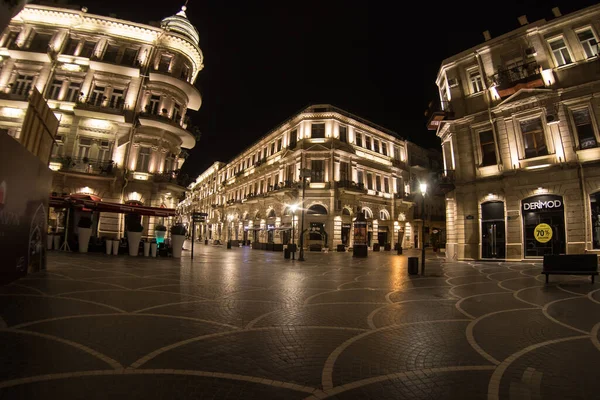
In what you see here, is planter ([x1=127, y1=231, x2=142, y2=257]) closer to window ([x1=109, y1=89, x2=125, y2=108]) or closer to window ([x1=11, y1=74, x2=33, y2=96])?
window ([x1=109, y1=89, x2=125, y2=108])

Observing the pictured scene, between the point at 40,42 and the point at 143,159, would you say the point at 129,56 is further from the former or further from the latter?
the point at 143,159

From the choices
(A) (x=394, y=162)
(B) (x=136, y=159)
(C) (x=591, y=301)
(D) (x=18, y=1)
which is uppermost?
(A) (x=394, y=162)

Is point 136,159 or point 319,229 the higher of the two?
point 136,159

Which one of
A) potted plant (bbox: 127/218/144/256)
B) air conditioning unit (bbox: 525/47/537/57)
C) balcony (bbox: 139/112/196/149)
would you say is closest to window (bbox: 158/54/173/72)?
balcony (bbox: 139/112/196/149)

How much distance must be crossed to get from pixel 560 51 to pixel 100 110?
112 ft

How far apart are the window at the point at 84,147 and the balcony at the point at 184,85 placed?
7.43 meters

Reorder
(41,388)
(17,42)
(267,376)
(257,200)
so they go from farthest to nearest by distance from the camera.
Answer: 1. (257,200)
2. (17,42)
3. (267,376)
4. (41,388)

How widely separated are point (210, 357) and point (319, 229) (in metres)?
32.6

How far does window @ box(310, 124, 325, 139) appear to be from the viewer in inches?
1490

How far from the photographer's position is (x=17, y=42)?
24.3 meters

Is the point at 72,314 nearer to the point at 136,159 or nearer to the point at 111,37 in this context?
the point at 136,159

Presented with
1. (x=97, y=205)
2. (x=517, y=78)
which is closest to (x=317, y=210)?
(x=517, y=78)

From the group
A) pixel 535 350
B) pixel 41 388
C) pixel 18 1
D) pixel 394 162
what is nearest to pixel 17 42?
pixel 18 1

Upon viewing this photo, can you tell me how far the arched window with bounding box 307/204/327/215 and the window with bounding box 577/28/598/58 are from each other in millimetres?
25611
